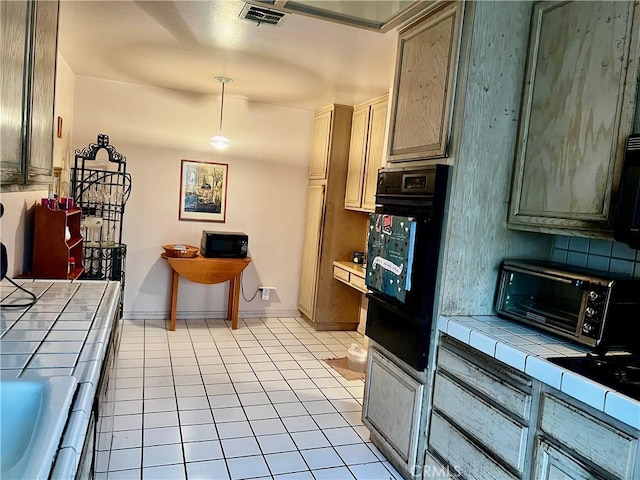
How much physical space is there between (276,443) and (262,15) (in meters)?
2.32

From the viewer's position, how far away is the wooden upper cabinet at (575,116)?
1.64m

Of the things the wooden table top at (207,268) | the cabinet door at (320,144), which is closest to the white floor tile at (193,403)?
the wooden table top at (207,268)

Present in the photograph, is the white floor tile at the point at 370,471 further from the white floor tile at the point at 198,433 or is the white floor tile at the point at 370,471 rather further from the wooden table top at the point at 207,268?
the wooden table top at the point at 207,268

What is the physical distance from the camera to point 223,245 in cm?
447

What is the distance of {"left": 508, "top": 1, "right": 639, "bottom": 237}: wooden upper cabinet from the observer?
164cm

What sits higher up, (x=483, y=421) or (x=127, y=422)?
(x=483, y=421)

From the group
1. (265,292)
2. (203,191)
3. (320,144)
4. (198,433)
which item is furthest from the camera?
(265,292)

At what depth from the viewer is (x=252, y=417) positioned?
109 inches

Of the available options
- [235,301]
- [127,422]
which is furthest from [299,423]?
[235,301]

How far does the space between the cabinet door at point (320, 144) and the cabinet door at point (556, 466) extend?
349 cm

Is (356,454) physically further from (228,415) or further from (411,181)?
(411,181)

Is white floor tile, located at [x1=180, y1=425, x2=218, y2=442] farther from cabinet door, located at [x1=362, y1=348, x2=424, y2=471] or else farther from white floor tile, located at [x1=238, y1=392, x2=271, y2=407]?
cabinet door, located at [x1=362, y1=348, x2=424, y2=471]

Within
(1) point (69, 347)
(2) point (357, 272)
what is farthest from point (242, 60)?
(1) point (69, 347)

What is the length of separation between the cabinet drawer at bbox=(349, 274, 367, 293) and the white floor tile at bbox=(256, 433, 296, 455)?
1.69 m
